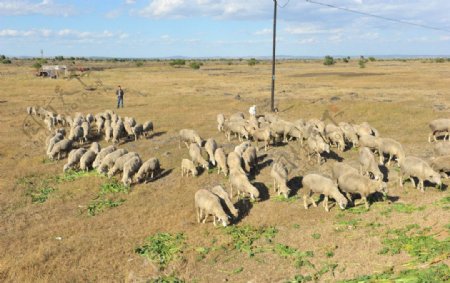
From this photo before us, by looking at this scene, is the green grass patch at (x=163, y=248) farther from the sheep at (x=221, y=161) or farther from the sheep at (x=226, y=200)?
the sheep at (x=221, y=161)

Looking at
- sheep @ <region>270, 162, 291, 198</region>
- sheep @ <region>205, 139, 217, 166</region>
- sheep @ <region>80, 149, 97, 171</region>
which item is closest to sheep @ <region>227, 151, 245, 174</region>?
sheep @ <region>205, 139, 217, 166</region>

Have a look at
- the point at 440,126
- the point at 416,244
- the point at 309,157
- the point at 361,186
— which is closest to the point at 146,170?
the point at 309,157

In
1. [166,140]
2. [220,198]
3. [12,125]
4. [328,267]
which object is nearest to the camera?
[328,267]

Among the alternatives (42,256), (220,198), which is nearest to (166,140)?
(220,198)

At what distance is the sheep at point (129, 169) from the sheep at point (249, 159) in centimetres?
498

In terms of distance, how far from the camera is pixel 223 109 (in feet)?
125

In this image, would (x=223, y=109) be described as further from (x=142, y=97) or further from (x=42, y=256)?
(x=42, y=256)

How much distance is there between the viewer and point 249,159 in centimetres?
1914

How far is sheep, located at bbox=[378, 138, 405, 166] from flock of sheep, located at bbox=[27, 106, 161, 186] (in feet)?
35.0

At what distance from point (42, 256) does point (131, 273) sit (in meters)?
3.05

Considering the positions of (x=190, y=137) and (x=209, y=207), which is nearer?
(x=209, y=207)

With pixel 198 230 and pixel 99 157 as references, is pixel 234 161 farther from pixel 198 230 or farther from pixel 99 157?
pixel 99 157

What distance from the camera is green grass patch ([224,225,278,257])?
12.4m

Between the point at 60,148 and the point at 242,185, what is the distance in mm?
12141
